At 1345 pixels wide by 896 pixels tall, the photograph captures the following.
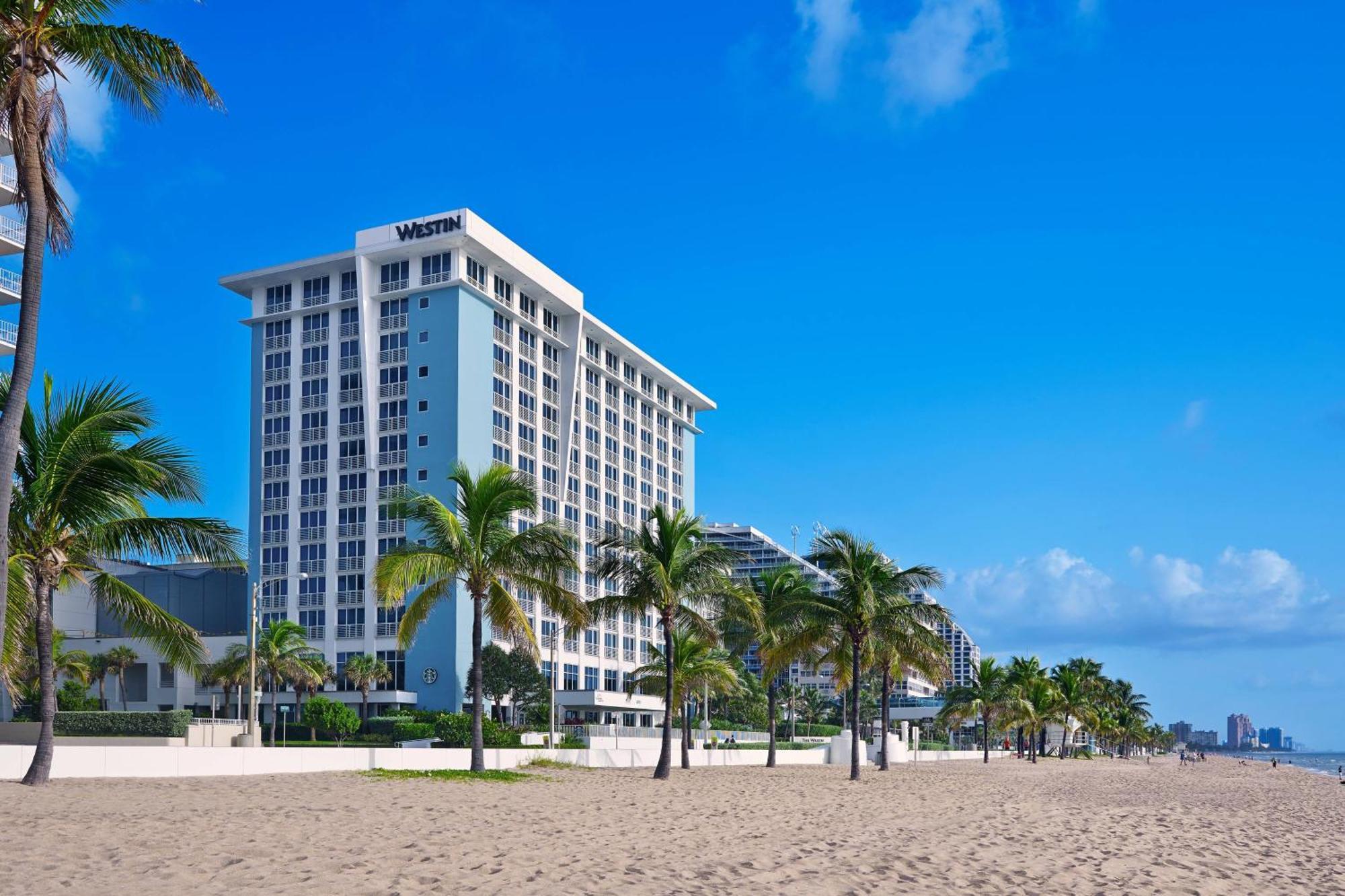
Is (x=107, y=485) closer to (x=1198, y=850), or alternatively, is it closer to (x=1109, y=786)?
(x=1198, y=850)

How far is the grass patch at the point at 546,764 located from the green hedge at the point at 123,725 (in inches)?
435

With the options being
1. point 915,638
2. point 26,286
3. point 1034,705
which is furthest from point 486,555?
point 1034,705

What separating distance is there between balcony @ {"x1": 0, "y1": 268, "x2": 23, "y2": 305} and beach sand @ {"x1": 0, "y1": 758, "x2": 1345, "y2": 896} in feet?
81.5

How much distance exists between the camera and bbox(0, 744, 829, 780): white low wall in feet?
79.1

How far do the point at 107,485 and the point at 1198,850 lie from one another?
20.0m

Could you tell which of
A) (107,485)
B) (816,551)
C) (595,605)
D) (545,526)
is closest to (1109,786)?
(816,551)

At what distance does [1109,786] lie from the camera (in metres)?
47.8

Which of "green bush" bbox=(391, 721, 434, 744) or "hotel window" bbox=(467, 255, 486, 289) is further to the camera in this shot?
"hotel window" bbox=(467, 255, 486, 289)

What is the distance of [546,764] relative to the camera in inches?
1725

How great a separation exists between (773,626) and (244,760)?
27.5 metres

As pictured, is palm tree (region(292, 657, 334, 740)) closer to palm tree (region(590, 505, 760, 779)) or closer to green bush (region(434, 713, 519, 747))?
green bush (region(434, 713, 519, 747))

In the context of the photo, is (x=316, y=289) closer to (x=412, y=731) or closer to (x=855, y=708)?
(x=412, y=731)

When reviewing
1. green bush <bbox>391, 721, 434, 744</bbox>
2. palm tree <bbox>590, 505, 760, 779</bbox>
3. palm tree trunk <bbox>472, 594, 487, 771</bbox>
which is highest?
palm tree <bbox>590, 505, 760, 779</bbox>

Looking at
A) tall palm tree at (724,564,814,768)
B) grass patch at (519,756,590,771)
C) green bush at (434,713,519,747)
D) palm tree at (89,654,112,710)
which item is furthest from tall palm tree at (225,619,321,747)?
grass patch at (519,756,590,771)
